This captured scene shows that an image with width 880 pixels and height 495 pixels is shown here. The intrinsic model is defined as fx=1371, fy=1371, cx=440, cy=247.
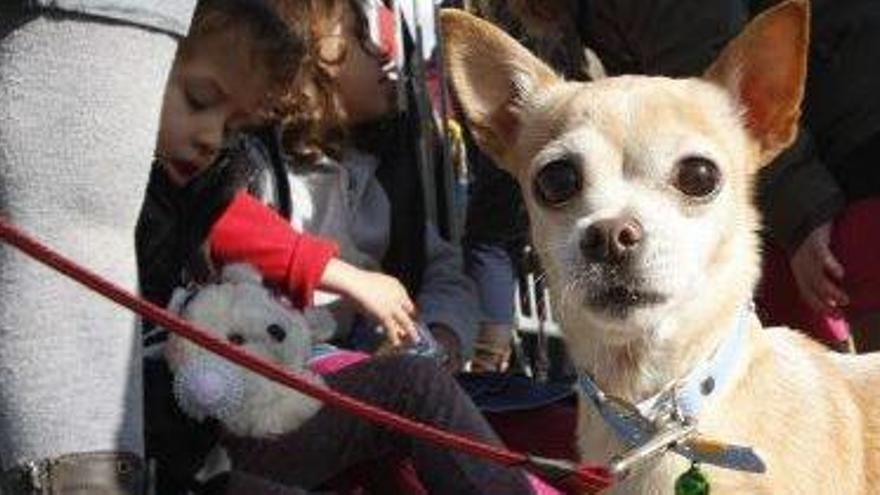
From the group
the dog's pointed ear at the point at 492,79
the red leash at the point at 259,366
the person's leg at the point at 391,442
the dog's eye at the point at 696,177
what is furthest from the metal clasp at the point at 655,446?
the dog's pointed ear at the point at 492,79

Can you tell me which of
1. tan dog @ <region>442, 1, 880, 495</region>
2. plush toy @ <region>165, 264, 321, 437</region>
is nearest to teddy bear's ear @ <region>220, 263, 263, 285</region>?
plush toy @ <region>165, 264, 321, 437</region>

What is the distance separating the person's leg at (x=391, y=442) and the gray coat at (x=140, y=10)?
2.84 feet

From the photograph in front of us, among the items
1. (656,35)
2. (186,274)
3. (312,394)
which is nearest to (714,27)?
(656,35)

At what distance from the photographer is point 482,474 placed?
7.50 feet

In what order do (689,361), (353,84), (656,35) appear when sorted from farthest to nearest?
(353,84), (656,35), (689,361)

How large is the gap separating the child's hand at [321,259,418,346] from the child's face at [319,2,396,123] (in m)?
0.52

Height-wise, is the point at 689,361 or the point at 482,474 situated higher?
the point at 689,361

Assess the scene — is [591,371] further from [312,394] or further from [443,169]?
[443,169]

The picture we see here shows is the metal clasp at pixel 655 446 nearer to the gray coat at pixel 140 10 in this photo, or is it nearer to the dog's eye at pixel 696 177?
the dog's eye at pixel 696 177

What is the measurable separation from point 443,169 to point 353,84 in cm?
39

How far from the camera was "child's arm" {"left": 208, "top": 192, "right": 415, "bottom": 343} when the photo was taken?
2.62m

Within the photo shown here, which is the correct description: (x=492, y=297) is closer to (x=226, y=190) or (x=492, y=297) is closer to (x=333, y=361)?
(x=333, y=361)

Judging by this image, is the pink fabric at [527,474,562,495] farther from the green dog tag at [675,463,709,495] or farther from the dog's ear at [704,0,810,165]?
the dog's ear at [704,0,810,165]

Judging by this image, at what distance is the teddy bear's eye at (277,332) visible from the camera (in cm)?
237
